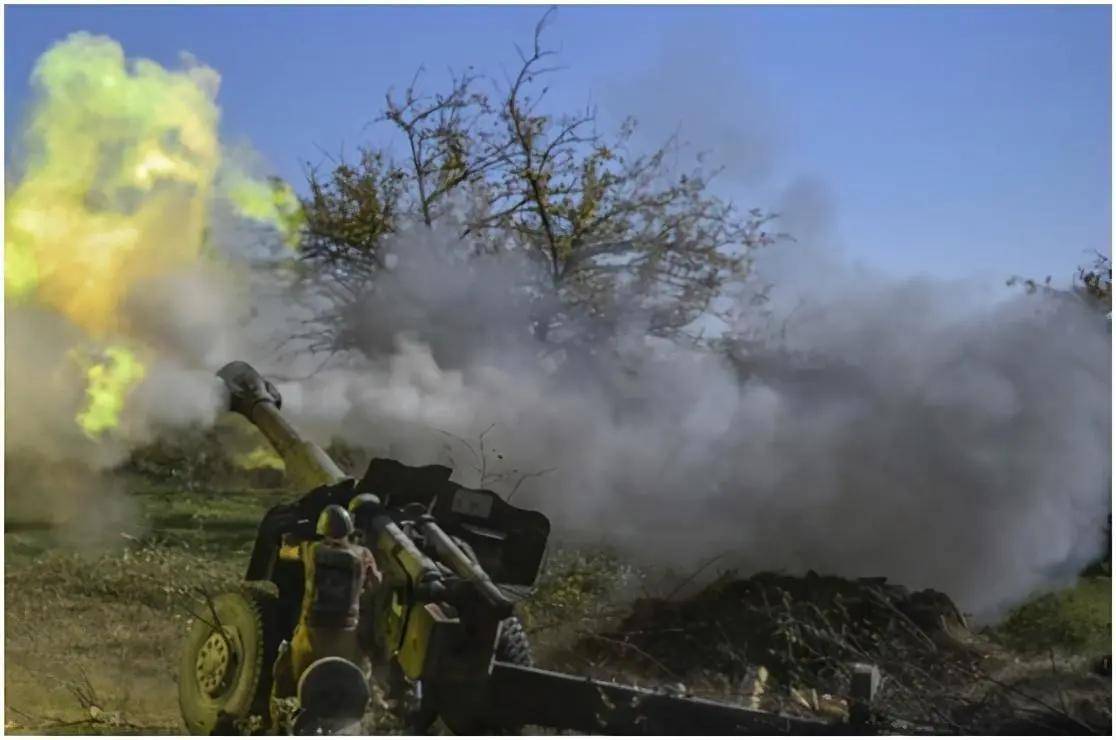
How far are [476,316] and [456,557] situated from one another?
1.81m

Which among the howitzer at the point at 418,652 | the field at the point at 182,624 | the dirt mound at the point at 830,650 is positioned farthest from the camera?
the field at the point at 182,624

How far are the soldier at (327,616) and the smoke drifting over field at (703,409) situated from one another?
3.87 feet

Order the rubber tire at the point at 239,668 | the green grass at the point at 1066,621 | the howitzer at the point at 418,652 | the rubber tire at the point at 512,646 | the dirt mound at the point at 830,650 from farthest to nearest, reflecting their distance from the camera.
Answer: the green grass at the point at 1066,621, the dirt mound at the point at 830,650, the rubber tire at the point at 512,646, the rubber tire at the point at 239,668, the howitzer at the point at 418,652

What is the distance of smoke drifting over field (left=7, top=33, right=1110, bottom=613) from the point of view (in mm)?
7719

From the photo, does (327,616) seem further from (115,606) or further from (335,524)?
(115,606)

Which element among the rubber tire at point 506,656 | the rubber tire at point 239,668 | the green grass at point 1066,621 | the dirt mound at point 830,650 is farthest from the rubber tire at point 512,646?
the green grass at point 1066,621

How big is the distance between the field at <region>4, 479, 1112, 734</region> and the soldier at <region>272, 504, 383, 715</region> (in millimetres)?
898

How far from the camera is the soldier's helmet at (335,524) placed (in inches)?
261

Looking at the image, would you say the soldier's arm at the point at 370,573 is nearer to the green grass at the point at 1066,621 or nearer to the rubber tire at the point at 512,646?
the rubber tire at the point at 512,646

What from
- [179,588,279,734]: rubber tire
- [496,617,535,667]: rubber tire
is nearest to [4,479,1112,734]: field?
[179,588,279,734]: rubber tire

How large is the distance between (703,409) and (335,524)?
90.7 inches

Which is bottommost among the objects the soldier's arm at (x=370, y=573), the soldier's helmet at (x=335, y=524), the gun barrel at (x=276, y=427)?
the soldier's arm at (x=370, y=573)

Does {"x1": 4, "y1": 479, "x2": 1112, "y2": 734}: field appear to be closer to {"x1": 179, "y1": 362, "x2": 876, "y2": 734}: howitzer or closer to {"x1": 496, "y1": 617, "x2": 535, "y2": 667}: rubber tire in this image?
{"x1": 179, "y1": 362, "x2": 876, "y2": 734}: howitzer

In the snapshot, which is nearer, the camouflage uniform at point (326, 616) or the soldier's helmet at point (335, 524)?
the camouflage uniform at point (326, 616)
